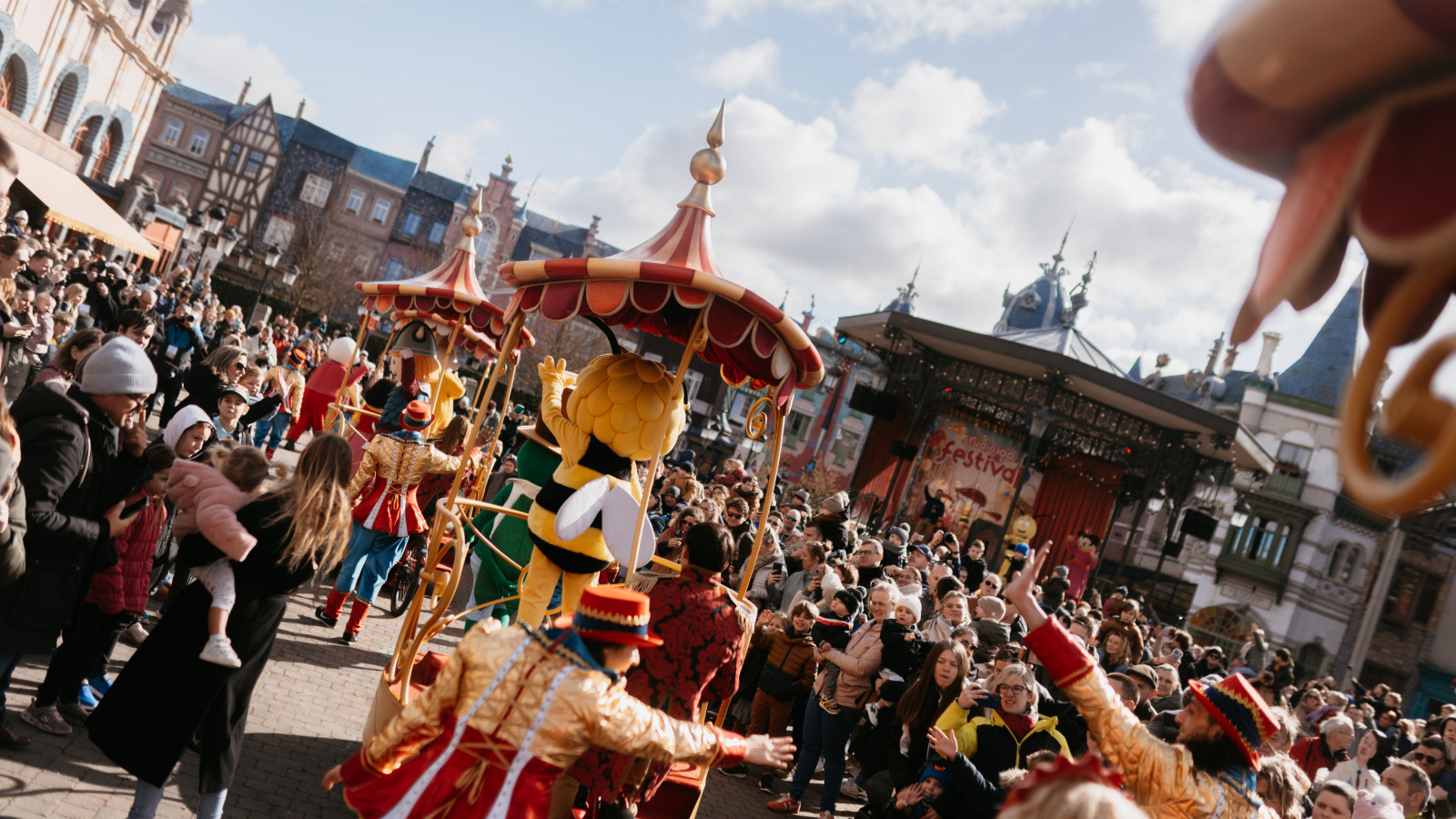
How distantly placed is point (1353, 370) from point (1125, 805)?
120cm

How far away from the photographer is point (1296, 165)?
869mm

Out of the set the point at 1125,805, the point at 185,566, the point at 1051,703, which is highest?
the point at 1125,805

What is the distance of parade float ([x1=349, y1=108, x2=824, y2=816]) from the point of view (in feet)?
15.5

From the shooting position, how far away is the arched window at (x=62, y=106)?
2264 centimetres

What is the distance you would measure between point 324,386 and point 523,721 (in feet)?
30.4

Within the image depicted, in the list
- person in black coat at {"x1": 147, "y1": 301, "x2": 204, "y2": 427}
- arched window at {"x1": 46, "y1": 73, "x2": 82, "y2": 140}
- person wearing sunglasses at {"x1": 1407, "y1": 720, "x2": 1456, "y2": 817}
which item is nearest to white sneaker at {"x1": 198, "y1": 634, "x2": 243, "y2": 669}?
person in black coat at {"x1": 147, "y1": 301, "x2": 204, "y2": 427}

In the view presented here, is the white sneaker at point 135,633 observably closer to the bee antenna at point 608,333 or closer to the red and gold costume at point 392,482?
the red and gold costume at point 392,482

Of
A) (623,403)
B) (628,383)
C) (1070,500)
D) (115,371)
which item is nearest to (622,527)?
(623,403)

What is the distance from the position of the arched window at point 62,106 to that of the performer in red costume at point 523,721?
2664cm

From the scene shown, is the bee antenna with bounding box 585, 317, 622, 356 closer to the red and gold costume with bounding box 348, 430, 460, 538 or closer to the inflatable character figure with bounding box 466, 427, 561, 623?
the inflatable character figure with bounding box 466, 427, 561, 623

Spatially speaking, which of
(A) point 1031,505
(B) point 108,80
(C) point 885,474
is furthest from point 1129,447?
(B) point 108,80

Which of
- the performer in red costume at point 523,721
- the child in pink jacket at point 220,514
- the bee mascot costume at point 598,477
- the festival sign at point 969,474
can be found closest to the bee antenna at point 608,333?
the bee mascot costume at point 598,477

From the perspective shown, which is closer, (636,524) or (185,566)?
(185,566)

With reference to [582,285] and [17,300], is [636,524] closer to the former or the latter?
[582,285]
